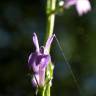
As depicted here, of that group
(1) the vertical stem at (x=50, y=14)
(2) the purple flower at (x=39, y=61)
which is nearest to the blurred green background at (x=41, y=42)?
(1) the vertical stem at (x=50, y=14)

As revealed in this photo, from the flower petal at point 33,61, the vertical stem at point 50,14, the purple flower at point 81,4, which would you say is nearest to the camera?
the flower petal at point 33,61

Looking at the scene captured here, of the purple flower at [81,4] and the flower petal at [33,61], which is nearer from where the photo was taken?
the flower petal at [33,61]

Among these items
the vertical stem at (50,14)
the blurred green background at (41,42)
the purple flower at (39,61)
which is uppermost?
the blurred green background at (41,42)

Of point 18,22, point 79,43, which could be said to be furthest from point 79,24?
point 18,22

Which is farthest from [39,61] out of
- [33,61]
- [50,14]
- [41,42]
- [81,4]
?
[41,42]

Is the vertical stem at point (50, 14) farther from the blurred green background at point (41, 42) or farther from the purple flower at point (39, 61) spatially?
the blurred green background at point (41, 42)

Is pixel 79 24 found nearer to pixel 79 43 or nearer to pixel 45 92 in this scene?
pixel 79 43

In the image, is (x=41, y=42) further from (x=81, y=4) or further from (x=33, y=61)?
(x=33, y=61)

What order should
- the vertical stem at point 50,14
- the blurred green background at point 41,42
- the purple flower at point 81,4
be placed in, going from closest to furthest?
the vertical stem at point 50,14
the purple flower at point 81,4
the blurred green background at point 41,42
